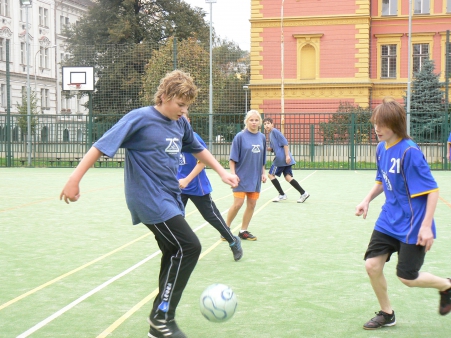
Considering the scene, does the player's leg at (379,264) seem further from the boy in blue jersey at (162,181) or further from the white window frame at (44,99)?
the white window frame at (44,99)

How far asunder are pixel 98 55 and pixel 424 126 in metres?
14.3

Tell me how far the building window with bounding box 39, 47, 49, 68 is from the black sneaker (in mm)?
54011

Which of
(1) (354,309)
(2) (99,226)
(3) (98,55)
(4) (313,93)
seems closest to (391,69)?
(4) (313,93)

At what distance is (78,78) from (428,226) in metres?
24.7

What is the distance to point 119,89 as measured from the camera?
31031mm

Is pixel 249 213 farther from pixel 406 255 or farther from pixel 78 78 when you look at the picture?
pixel 78 78

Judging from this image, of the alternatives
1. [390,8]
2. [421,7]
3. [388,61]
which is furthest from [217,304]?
[421,7]

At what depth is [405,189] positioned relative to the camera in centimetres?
423

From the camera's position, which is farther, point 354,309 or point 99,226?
point 99,226

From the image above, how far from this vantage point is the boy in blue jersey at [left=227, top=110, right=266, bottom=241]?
26.6ft

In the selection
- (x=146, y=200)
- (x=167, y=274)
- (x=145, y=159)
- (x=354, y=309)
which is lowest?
(x=354, y=309)

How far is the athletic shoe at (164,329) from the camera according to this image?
420 cm

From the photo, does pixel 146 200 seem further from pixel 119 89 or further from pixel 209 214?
pixel 119 89

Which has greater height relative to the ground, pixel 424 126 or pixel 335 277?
pixel 424 126
